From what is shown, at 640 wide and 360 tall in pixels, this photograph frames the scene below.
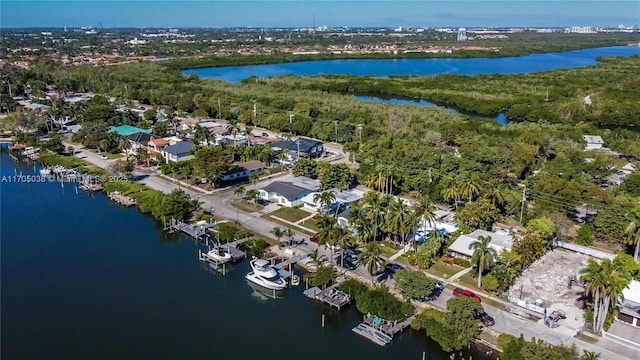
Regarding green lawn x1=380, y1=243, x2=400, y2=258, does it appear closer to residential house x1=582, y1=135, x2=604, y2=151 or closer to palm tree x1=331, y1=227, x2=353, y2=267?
palm tree x1=331, y1=227, x2=353, y2=267

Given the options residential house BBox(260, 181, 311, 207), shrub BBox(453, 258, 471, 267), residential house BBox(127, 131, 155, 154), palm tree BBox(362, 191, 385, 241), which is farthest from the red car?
residential house BBox(127, 131, 155, 154)

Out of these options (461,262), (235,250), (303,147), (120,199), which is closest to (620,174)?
(461,262)

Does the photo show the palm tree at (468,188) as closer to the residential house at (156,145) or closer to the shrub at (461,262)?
the shrub at (461,262)

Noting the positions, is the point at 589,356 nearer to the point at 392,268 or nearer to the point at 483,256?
the point at 483,256

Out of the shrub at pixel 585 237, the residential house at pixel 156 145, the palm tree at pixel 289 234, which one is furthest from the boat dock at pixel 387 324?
the residential house at pixel 156 145

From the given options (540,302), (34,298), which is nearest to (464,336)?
(540,302)

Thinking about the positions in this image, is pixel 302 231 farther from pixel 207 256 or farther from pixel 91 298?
pixel 91 298
